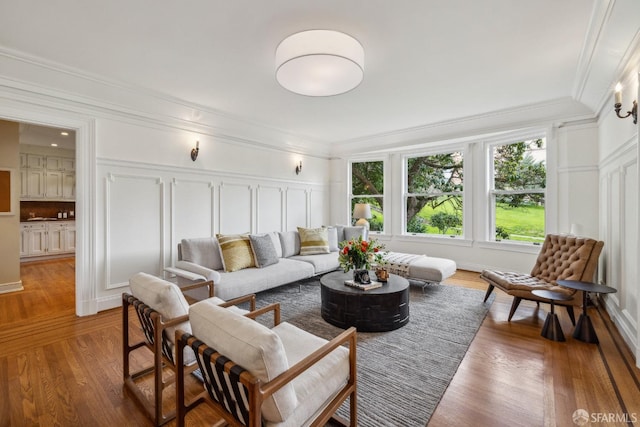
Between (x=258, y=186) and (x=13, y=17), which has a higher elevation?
(x=13, y=17)

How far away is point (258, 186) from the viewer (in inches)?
207

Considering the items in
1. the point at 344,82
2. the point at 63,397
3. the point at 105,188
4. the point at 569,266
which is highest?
the point at 344,82

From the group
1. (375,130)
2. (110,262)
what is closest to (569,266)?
(375,130)

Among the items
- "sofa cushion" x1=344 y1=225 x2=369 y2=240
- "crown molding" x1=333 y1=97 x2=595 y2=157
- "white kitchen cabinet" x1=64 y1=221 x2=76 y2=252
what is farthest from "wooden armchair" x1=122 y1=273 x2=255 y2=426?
"white kitchen cabinet" x1=64 y1=221 x2=76 y2=252

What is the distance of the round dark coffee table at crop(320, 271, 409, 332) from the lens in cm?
290

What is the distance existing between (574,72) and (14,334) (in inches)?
250

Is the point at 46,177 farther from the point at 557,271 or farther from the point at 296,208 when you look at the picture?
the point at 557,271

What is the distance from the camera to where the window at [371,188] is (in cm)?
653

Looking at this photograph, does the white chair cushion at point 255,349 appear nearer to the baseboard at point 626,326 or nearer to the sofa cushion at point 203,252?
the sofa cushion at point 203,252

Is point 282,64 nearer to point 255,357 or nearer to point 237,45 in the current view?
point 237,45

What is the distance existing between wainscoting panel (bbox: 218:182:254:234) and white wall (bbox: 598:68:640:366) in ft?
15.3

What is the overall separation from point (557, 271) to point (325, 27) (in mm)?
3685

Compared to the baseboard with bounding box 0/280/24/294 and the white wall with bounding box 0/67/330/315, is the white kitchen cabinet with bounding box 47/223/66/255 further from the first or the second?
the white wall with bounding box 0/67/330/315

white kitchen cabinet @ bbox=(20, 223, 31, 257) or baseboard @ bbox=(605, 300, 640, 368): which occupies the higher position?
white kitchen cabinet @ bbox=(20, 223, 31, 257)
